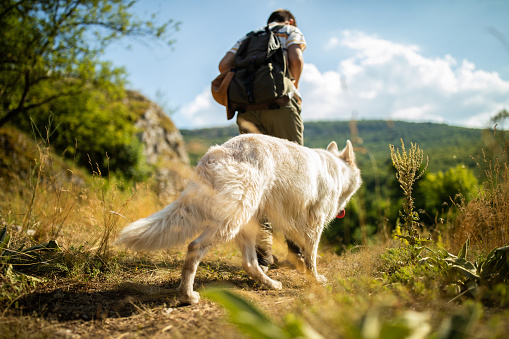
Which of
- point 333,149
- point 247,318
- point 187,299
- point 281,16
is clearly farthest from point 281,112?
point 247,318

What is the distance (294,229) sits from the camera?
3.10 m

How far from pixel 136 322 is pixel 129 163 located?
1474 centimetres

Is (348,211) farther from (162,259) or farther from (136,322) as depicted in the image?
(136,322)

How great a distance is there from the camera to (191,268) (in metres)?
2.28

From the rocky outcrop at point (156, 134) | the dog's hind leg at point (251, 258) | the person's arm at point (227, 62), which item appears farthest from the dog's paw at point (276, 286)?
the rocky outcrop at point (156, 134)

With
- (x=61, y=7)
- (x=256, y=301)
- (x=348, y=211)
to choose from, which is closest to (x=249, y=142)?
(x=256, y=301)

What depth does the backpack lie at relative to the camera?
3221 mm

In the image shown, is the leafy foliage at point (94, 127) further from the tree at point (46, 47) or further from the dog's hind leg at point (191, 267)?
the dog's hind leg at point (191, 267)

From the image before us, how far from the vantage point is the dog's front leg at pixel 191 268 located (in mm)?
2248

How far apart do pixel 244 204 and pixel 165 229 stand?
636 mm

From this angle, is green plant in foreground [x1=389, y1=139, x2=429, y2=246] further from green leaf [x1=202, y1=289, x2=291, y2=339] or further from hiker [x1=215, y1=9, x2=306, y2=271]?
green leaf [x1=202, y1=289, x2=291, y2=339]

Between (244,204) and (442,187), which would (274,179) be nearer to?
(244,204)

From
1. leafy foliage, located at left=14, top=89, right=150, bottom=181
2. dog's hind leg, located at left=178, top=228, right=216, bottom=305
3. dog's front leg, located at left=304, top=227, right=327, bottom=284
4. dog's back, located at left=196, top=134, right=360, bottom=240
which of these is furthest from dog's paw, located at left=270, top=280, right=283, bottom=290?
leafy foliage, located at left=14, top=89, right=150, bottom=181

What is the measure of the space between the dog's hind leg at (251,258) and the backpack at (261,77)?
53.5 inches
